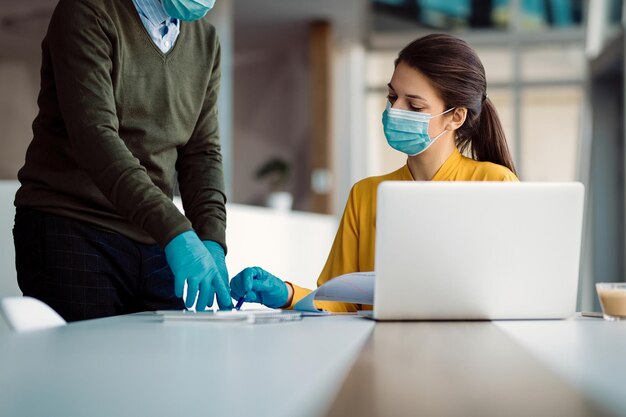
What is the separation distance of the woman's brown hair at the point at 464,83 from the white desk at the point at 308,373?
99 centimetres

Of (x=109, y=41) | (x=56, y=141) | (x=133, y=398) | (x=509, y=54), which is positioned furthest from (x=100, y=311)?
(x=509, y=54)

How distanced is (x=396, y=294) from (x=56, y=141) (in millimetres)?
804

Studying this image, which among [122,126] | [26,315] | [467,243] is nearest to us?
[26,315]

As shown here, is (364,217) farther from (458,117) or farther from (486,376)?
(486,376)

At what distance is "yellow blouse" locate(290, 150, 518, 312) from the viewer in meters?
1.82

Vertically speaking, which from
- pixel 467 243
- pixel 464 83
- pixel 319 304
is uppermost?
pixel 464 83

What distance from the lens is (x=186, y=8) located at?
1.62 meters

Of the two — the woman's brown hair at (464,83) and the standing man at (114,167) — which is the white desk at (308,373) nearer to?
the standing man at (114,167)

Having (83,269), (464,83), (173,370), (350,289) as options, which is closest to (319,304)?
(350,289)

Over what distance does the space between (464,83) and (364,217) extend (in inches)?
16.0

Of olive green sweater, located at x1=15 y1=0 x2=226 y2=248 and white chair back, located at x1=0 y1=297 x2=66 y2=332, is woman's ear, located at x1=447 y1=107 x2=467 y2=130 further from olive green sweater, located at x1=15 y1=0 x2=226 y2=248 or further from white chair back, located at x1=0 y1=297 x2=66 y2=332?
white chair back, located at x1=0 y1=297 x2=66 y2=332

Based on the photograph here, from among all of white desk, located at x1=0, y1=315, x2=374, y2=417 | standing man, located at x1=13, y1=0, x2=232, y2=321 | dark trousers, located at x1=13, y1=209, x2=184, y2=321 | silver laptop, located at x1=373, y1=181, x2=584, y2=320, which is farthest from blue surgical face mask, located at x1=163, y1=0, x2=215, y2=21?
white desk, located at x1=0, y1=315, x2=374, y2=417

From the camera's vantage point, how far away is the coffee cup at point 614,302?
131cm

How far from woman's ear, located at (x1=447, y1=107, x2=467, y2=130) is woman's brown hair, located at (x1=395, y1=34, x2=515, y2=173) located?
13 millimetres
